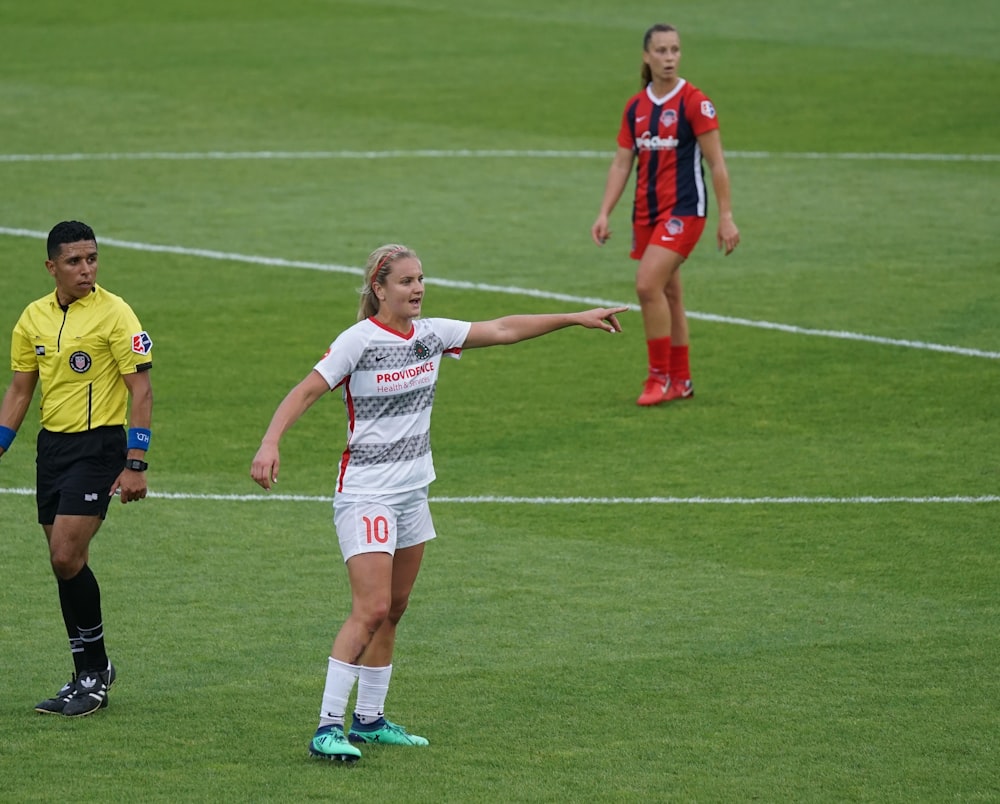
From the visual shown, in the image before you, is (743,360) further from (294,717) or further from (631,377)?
(294,717)

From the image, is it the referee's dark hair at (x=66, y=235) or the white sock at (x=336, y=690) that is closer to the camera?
the white sock at (x=336, y=690)

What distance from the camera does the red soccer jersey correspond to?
1215 cm

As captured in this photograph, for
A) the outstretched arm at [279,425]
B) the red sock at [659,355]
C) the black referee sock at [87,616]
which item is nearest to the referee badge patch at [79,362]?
the black referee sock at [87,616]

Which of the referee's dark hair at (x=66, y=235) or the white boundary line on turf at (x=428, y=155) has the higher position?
the referee's dark hair at (x=66, y=235)

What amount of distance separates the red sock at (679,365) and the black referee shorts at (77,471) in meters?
6.15

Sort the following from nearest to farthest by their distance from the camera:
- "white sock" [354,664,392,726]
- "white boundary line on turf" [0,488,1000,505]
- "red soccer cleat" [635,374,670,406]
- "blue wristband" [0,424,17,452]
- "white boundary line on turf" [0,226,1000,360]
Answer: "white sock" [354,664,392,726]
"blue wristband" [0,424,17,452]
"white boundary line on turf" [0,488,1000,505]
"red soccer cleat" [635,374,670,406]
"white boundary line on turf" [0,226,1000,360]

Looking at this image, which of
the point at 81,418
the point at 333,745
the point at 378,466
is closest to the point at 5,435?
the point at 81,418

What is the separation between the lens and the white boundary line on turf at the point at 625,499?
10438 millimetres

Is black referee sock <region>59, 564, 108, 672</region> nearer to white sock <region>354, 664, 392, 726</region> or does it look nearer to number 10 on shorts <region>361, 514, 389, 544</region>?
white sock <region>354, 664, 392, 726</region>

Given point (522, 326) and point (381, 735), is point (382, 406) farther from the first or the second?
point (381, 735)

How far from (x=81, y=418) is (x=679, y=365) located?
633 cm

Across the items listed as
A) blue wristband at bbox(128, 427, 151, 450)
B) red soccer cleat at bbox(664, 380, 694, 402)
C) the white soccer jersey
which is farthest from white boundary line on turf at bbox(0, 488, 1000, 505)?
the white soccer jersey

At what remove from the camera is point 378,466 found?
6.69m

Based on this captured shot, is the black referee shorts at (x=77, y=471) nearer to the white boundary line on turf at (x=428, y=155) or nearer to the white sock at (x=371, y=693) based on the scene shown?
the white sock at (x=371, y=693)
